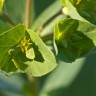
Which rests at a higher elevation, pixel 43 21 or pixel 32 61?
pixel 32 61

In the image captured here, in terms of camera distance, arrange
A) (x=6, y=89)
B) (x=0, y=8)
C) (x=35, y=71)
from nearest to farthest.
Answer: (x=35, y=71) < (x=0, y=8) < (x=6, y=89)

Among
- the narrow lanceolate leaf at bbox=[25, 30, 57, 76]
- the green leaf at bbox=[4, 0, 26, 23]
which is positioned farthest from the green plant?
the green leaf at bbox=[4, 0, 26, 23]

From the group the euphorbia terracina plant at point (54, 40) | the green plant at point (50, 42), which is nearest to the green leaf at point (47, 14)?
the green plant at point (50, 42)

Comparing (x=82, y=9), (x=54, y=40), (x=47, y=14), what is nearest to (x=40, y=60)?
(x=54, y=40)

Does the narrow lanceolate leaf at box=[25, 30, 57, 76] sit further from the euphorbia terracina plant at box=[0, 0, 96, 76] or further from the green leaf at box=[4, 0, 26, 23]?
the green leaf at box=[4, 0, 26, 23]

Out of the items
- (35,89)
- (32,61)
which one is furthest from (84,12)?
(35,89)

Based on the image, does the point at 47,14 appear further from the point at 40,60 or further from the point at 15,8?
the point at 40,60

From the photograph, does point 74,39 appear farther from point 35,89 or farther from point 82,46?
point 35,89
